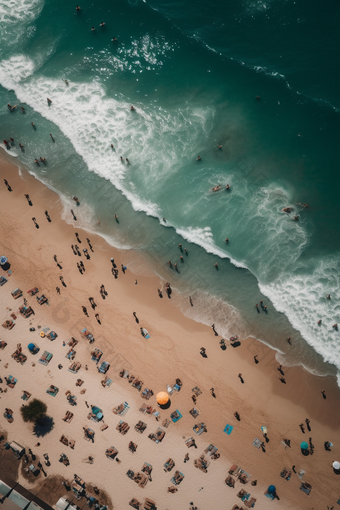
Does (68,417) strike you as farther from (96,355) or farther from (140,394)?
(140,394)

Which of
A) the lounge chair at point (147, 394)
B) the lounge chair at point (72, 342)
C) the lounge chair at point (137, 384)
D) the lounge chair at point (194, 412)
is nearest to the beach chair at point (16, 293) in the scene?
the lounge chair at point (72, 342)

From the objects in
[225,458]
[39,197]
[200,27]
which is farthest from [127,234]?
[200,27]

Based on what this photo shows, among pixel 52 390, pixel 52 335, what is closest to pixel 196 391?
pixel 52 390

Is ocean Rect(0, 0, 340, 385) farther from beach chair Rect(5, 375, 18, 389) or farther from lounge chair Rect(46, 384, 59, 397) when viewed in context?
beach chair Rect(5, 375, 18, 389)

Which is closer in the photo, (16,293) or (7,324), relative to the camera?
(7,324)

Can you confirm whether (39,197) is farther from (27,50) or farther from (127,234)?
(27,50)

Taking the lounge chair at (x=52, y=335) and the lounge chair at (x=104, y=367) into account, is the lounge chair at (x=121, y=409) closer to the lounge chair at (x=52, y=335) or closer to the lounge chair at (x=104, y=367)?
the lounge chair at (x=104, y=367)
